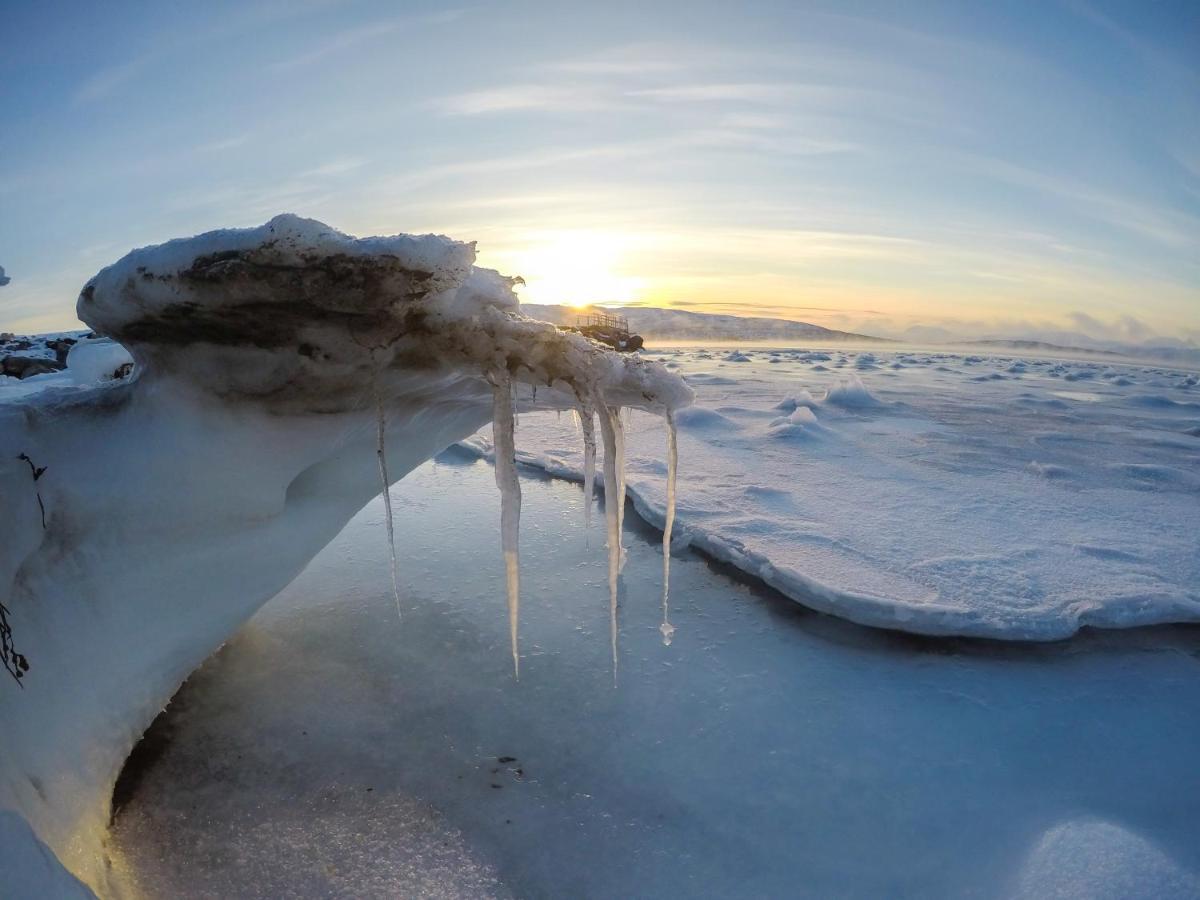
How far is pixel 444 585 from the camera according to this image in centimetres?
366

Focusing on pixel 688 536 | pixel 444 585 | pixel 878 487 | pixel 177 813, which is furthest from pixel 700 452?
pixel 177 813

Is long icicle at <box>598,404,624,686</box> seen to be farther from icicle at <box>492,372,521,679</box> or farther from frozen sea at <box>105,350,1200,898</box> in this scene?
frozen sea at <box>105,350,1200,898</box>

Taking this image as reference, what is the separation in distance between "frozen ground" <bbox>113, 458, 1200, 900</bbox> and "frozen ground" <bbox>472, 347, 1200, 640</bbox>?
0.71 feet

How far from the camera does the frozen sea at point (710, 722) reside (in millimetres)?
1854

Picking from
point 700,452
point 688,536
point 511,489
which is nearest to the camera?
point 511,489

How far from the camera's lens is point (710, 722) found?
2.49 meters

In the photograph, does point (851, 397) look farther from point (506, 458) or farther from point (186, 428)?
point (186, 428)

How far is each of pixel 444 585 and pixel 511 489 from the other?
198 centimetres

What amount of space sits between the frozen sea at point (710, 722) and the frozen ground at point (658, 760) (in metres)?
0.01

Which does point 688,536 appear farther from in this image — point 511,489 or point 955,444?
point 955,444

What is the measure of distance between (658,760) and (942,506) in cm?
395

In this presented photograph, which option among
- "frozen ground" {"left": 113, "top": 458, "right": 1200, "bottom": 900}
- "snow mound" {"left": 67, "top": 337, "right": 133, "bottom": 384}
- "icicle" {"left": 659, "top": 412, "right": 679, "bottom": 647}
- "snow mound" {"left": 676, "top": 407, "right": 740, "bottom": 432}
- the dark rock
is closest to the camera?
"frozen ground" {"left": 113, "top": 458, "right": 1200, "bottom": 900}

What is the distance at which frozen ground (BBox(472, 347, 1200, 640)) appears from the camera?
11.1 ft

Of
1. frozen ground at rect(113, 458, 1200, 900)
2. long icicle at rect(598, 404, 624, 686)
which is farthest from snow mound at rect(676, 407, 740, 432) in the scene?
long icicle at rect(598, 404, 624, 686)
